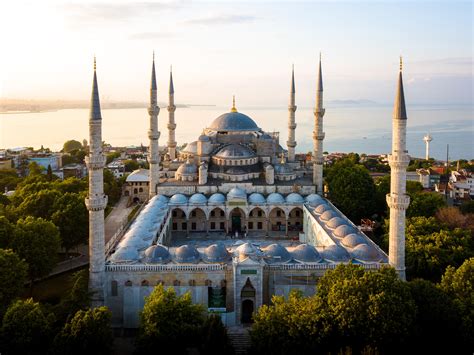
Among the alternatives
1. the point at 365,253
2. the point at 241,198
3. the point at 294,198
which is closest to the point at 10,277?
the point at 365,253

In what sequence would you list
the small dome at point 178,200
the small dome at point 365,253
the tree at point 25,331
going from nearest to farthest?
the tree at point 25,331
the small dome at point 365,253
the small dome at point 178,200

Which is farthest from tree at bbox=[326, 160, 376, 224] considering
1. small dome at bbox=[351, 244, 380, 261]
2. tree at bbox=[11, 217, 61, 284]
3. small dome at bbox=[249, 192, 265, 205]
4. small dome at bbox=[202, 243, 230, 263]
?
tree at bbox=[11, 217, 61, 284]

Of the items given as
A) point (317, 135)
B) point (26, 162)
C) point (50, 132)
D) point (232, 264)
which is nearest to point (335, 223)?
point (232, 264)

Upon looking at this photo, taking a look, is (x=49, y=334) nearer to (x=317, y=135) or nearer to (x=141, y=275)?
(x=141, y=275)

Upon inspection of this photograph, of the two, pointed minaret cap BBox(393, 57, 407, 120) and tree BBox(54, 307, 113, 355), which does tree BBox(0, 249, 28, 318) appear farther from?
pointed minaret cap BBox(393, 57, 407, 120)

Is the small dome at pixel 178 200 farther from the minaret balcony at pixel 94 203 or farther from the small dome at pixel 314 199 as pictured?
the minaret balcony at pixel 94 203

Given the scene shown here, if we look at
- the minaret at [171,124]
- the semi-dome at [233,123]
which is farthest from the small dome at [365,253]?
the minaret at [171,124]
